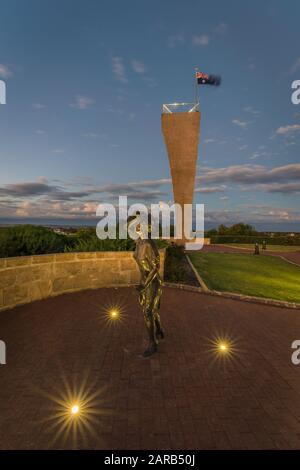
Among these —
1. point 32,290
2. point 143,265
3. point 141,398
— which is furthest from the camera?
point 32,290

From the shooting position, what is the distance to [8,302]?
7535 mm

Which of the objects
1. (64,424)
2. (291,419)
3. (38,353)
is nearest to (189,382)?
(291,419)

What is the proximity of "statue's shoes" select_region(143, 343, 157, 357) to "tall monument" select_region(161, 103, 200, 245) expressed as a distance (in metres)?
21.9

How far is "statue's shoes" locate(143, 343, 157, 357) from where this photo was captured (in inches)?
202

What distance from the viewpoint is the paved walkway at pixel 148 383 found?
10.7 ft

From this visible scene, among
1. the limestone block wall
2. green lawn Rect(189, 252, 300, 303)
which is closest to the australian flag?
green lawn Rect(189, 252, 300, 303)

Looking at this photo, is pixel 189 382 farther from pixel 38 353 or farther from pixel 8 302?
pixel 8 302

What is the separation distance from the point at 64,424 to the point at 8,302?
4.88 m

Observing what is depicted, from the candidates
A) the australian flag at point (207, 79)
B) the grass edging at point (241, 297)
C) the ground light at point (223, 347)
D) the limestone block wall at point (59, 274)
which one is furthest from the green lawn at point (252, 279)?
the australian flag at point (207, 79)

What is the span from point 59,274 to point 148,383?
5631 millimetres

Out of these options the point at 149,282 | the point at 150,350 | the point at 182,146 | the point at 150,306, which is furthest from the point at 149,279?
the point at 182,146

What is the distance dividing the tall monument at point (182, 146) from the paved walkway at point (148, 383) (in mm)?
19604

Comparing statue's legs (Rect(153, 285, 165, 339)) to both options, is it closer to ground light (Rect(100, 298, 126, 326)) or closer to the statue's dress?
the statue's dress
